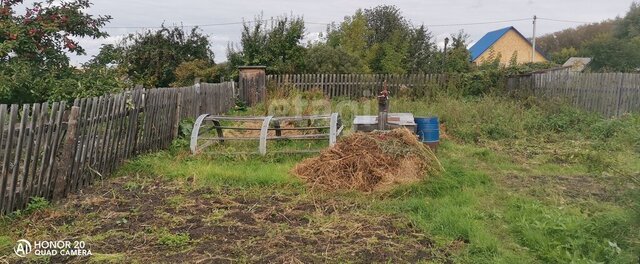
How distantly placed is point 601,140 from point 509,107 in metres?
2.49

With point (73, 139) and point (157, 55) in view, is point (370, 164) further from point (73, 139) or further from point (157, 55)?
point (157, 55)

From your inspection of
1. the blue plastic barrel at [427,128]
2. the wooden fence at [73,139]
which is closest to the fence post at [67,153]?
the wooden fence at [73,139]

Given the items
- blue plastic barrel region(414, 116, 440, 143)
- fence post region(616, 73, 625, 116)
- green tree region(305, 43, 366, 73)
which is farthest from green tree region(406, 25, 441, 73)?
blue plastic barrel region(414, 116, 440, 143)

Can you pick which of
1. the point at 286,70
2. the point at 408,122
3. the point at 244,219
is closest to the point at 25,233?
the point at 244,219

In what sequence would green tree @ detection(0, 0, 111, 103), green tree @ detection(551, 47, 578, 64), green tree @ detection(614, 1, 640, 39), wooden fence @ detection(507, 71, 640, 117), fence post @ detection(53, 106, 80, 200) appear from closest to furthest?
1. fence post @ detection(53, 106, 80, 200)
2. green tree @ detection(0, 0, 111, 103)
3. wooden fence @ detection(507, 71, 640, 117)
4. green tree @ detection(614, 1, 640, 39)
5. green tree @ detection(551, 47, 578, 64)

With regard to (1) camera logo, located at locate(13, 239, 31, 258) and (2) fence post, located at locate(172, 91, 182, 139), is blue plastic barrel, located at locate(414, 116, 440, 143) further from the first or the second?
(1) camera logo, located at locate(13, 239, 31, 258)

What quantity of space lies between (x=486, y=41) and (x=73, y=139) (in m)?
48.2

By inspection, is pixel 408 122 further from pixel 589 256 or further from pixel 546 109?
pixel 546 109

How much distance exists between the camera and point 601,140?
29.4 feet

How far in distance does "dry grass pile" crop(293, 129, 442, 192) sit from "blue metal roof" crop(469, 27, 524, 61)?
3919 cm

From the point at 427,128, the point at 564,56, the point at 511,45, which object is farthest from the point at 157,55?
the point at 564,56

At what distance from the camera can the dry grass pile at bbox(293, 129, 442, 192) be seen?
5555 millimetres

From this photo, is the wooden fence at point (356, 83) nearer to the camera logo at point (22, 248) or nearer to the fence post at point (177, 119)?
the fence post at point (177, 119)

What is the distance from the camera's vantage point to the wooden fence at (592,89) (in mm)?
10773
